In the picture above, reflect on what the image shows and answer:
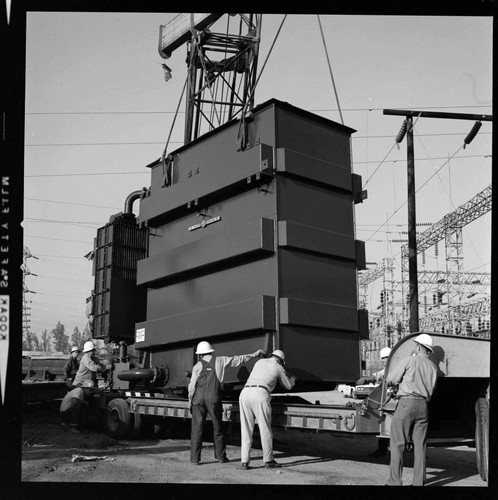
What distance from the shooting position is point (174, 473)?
29.5 feet

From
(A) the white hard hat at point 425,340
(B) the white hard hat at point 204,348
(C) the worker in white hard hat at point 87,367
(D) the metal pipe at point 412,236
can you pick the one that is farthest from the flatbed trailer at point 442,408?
(D) the metal pipe at point 412,236

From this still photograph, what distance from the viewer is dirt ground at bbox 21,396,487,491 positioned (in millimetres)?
8492

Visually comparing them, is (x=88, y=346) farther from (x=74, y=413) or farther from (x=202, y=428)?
(x=202, y=428)

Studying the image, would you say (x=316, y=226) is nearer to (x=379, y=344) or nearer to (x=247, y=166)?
(x=247, y=166)

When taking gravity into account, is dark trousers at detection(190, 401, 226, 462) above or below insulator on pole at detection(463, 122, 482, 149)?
below

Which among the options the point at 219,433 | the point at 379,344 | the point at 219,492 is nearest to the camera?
the point at 219,492

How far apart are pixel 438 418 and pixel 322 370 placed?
1776 millimetres

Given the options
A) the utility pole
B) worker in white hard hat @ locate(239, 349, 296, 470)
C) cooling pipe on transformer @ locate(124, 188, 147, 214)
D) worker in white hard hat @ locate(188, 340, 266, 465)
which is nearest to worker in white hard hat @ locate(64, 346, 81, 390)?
cooling pipe on transformer @ locate(124, 188, 147, 214)

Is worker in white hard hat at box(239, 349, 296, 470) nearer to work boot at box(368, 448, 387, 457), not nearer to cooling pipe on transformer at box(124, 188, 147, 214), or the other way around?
work boot at box(368, 448, 387, 457)

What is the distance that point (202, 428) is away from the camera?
984cm

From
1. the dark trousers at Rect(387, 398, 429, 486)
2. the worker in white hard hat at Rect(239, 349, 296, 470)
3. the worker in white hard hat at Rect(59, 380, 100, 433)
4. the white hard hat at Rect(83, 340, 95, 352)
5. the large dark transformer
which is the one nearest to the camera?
the dark trousers at Rect(387, 398, 429, 486)

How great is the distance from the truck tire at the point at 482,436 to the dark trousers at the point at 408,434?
2.47 ft

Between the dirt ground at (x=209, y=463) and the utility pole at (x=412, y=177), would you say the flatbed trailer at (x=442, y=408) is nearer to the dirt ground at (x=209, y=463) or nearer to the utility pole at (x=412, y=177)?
the dirt ground at (x=209, y=463)

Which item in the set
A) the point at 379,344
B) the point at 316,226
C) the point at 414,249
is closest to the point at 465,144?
the point at 414,249
